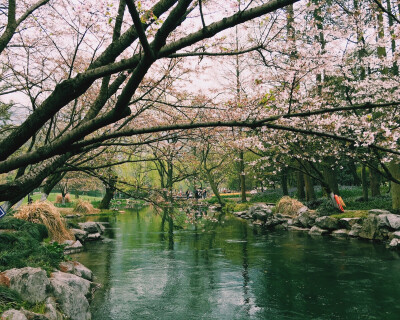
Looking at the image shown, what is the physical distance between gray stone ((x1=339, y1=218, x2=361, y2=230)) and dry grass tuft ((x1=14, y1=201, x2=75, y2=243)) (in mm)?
11175

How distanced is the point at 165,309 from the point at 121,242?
7401mm

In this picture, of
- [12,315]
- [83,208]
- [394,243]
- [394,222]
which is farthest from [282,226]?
[83,208]

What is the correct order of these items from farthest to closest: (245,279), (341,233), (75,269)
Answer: (341,233)
(245,279)
(75,269)

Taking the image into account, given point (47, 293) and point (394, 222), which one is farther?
point (394, 222)

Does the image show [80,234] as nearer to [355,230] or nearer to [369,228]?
[355,230]

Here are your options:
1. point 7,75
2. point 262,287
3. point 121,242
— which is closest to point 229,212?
point 121,242

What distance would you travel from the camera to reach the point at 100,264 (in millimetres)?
9477

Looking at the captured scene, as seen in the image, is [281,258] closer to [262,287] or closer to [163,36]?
[262,287]

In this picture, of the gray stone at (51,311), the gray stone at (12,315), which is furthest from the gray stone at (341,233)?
the gray stone at (12,315)

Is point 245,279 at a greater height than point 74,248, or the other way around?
point 74,248

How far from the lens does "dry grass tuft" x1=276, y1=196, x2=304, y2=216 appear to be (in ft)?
60.0

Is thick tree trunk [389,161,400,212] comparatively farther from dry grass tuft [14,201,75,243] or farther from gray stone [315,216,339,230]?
dry grass tuft [14,201,75,243]

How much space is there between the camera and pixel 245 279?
25.4 feet

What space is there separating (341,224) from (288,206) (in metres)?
5.06
